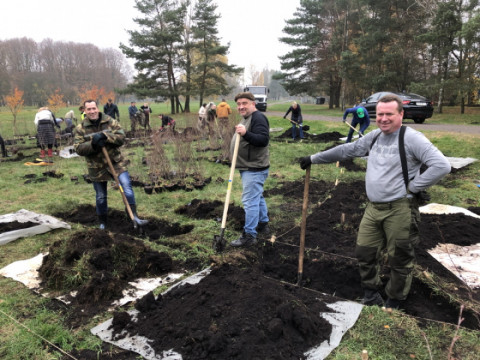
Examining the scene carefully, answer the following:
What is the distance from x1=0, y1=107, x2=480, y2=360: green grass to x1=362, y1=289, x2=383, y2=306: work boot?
0.17 metres

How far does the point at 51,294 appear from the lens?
3092 mm

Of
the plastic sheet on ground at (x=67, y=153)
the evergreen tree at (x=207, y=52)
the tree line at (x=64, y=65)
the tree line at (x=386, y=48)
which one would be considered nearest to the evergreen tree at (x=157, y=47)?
the evergreen tree at (x=207, y=52)

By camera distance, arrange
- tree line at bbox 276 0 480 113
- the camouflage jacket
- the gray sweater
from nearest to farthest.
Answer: the gray sweater, the camouflage jacket, tree line at bbox 276 0 480 113

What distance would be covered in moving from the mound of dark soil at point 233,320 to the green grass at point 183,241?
0.92 ft

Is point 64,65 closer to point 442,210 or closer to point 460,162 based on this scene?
point 460,162

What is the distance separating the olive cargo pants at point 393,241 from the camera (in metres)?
2.49

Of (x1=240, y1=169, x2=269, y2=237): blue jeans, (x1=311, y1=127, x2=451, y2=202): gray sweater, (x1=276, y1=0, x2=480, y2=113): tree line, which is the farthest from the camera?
(x1=276, y1=0, x2=480, y2=113): tree line

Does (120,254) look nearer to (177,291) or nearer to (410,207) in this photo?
(177,291)

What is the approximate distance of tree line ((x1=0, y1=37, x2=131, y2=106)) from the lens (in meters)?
49.3

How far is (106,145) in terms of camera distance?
4320 mm

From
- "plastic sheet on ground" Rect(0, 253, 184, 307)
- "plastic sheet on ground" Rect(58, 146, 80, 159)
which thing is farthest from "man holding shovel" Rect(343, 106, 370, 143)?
"plastic sheet on ground" Rect(58, 146, 80, 159)

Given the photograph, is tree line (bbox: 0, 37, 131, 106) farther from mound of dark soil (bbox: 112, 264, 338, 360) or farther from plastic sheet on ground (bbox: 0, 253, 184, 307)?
mound of dark soil (bbox: 112, 264, 338, 360)

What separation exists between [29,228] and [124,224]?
1222 millimetres

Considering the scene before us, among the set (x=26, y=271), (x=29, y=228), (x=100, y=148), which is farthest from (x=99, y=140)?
(x=26, y=271)
